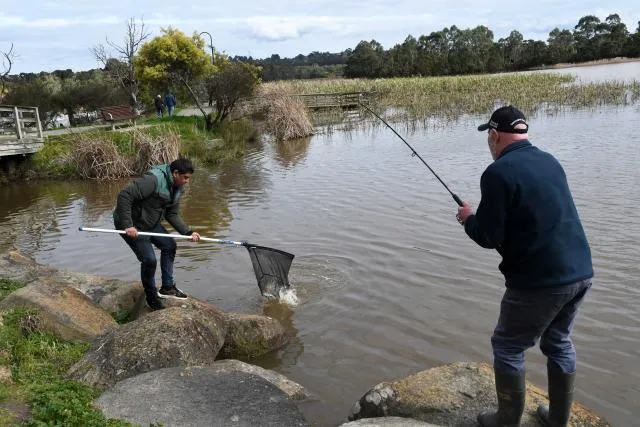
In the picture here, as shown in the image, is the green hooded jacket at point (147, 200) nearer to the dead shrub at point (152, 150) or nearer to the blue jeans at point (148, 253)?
the blue jeans at point (148, 253)

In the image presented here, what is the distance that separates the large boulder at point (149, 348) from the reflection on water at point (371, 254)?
3.25 feet

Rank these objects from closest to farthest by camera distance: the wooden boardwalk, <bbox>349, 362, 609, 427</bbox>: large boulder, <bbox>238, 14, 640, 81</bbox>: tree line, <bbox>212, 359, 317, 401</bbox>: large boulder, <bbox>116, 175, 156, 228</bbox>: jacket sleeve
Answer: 1. <bbox>349, 362, 609, 427</bbox>: large boulder
2. <bbox>212, 359, 317, 401</bbox>: large boulder
3. <bbox>116, 175, 156, 228</bbox>: jacket sleeve
4. the wooden boardwalk
5. <bbox>238, 14, 640, 81</bbox>: tree line

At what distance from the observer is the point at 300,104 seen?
27.0m

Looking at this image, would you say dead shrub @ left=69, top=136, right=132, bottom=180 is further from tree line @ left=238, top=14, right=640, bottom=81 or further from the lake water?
tree line @ left=238, top=14, right=640, bottom=81

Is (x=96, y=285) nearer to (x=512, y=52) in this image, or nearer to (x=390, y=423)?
(x=390, y=423)

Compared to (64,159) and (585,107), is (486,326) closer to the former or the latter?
(64,159)

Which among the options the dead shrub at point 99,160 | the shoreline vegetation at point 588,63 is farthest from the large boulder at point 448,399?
the shoreline vegetation at point 588,63

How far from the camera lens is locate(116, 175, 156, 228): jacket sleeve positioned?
19.9 feet

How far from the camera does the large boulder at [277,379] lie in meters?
4.95

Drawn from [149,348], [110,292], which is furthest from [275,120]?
[149,348]

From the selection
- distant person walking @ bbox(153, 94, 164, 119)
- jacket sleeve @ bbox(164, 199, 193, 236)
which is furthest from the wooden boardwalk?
jacket sleeve @ bbox(164, 199, 193, 236)

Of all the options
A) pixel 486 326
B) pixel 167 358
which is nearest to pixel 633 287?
pixel 486 326

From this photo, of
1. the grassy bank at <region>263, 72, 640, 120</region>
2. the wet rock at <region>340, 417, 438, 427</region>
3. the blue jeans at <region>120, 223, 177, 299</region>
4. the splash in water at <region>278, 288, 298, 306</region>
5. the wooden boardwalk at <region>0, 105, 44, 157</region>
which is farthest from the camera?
the grassy bank at <region>263, 72, 640, 120</region>

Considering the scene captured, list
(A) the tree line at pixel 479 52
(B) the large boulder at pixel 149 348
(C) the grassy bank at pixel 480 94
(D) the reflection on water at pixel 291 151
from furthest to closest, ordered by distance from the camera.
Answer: (A) the tree line at pixel 479 52 < (C) the grassy bank at pixel 480 94 < (D) the reflection on water at pixel 291 151 < (B) the large boulder at pixel 149 348
